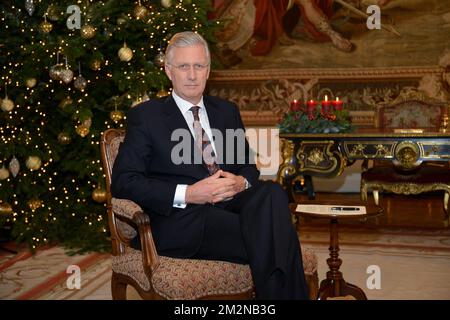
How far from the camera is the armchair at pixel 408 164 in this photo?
546 centimetres

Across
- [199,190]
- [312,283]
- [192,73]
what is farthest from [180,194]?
[312,283]

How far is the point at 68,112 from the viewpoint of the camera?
477 cm

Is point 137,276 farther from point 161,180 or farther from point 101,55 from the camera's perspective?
point 101,55

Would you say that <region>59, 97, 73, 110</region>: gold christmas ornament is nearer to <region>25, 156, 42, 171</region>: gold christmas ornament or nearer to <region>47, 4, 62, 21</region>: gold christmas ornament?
<region>25, 156, 42, 171</region>: gold christmas ornament

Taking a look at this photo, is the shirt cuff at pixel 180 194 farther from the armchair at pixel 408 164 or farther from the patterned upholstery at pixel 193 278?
the armchair at pixel 408 164

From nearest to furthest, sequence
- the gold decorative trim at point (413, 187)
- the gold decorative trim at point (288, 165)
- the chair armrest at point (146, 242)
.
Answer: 1. the chair armrest at point (146, 242)
2. the gold decorative trim at point (288, 165)
3. the gold decorative trim at point (413, 187)

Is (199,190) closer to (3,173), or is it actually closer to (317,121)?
(3,173)

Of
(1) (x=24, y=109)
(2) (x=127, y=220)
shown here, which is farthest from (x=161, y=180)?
(1) (x=24, y=109)

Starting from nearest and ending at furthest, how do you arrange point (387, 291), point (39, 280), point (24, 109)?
1. point (387, 291)
2. point (39, 280)
3. point (24, 109)

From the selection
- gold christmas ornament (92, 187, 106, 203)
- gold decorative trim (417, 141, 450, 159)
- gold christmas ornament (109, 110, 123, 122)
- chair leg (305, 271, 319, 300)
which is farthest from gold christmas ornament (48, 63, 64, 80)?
gold decorative trim (417, 141, 450, 159)

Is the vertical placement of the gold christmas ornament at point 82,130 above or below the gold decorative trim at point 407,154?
above

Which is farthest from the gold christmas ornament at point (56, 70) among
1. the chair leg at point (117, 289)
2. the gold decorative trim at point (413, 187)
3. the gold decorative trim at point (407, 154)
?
the gold decorative trim at point (413, 187)

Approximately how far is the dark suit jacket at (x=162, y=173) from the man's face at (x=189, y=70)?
13 centimetres

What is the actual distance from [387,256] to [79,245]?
9.60ft
